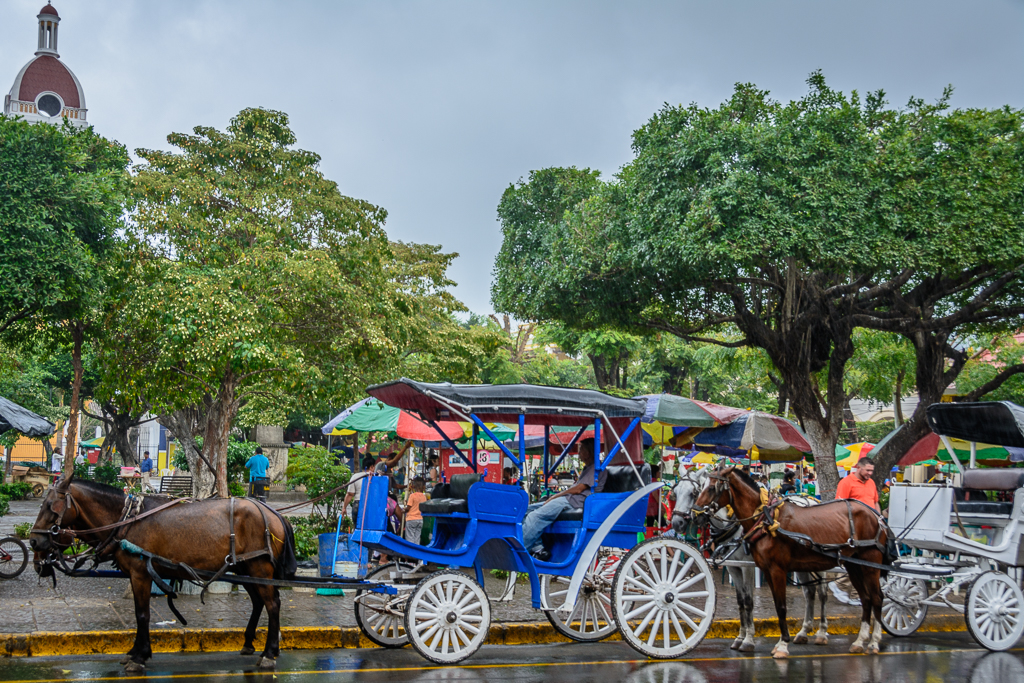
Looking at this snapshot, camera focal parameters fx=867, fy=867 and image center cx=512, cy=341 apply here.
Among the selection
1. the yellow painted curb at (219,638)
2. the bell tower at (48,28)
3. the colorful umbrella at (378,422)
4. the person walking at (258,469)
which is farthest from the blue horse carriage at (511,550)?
the bell tower at (48,28)

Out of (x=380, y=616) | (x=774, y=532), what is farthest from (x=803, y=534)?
(x=380, y=616)

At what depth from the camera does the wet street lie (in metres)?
7.34

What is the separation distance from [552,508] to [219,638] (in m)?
3.53

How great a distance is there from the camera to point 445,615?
7.58 m

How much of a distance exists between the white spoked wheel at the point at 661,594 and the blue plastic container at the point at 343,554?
91.5 inches

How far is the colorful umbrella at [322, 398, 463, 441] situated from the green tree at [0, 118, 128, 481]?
4.44 metres

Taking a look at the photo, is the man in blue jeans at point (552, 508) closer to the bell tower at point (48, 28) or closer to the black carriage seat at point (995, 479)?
the black carriage seat at point (995, 479)

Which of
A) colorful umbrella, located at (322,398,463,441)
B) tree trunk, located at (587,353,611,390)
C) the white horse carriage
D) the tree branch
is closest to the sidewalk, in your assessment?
the white horse carriage

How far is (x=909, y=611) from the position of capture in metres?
10.1

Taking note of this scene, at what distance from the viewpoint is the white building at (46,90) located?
2928 inches

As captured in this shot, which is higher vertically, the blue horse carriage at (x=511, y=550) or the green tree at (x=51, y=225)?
the green tree at (x=51, y=225)

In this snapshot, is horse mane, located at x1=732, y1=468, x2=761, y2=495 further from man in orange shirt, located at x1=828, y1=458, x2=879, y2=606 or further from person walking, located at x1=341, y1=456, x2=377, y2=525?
person walking, located at x1=341, y1=456, x2=377, y2=525

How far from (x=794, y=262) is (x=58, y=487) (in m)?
12.4

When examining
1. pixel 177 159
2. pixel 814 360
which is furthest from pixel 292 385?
pixel 814 360
